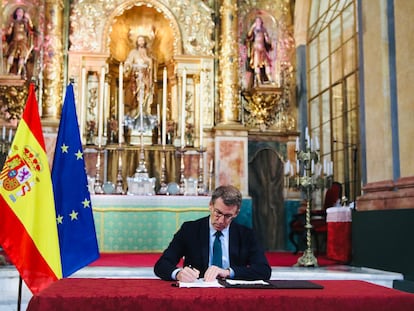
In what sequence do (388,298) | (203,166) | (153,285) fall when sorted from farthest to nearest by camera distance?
(203,166) → (153,285) → (388,298)

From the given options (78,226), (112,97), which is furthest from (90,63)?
(78,226)

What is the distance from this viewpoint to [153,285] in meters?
2.45

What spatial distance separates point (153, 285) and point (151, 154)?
761 centimetres

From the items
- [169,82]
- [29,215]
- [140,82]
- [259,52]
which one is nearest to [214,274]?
[29,215]

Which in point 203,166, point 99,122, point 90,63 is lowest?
point 203,166

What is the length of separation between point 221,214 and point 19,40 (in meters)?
7.64

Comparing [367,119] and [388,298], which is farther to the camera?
[367,119]

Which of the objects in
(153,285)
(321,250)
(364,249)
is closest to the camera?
(153,285)

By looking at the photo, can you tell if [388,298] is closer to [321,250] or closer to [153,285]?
[153,285]

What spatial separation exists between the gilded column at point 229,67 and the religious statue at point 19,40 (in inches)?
129

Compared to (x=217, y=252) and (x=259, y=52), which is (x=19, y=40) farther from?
(x=217, y=252)

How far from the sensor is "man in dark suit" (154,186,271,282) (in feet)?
9.90

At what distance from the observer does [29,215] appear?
3.40 metres

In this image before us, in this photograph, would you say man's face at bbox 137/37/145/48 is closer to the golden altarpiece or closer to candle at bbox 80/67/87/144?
the golden altarpiece
